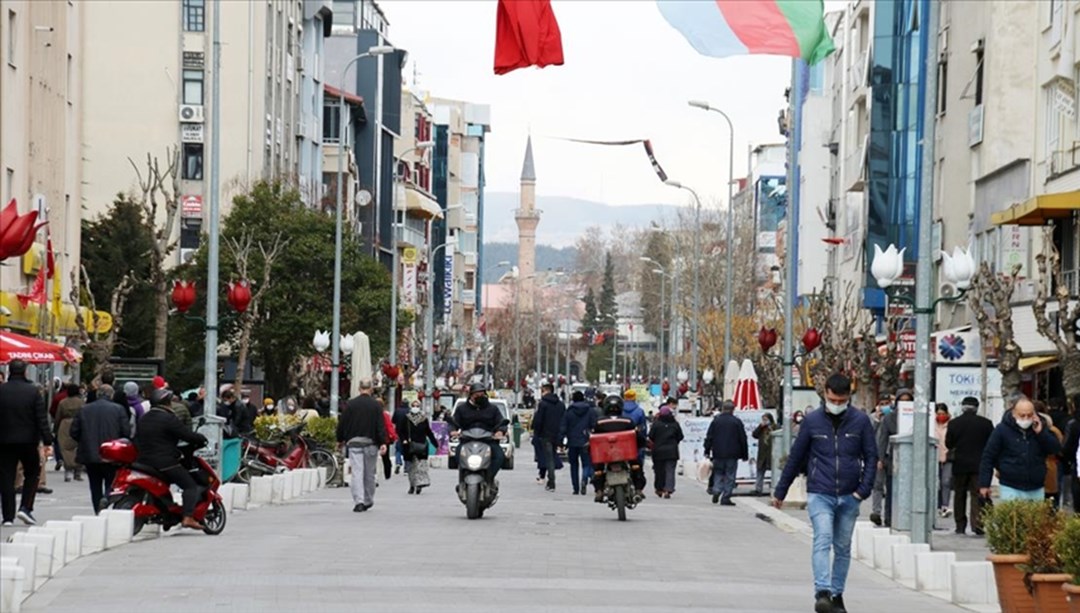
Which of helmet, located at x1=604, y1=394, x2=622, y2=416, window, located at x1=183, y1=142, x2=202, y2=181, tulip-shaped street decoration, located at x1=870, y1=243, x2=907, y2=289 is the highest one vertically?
window, located at x1=183, y1=142, x2=202, y2=181

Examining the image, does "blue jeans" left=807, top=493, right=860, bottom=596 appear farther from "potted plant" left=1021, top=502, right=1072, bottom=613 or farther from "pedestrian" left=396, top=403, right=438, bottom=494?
"pedestrian" left=396, top=403, right=438, bottom=494

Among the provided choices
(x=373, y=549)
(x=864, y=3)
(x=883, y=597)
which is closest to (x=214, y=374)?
(x=373, y=549)

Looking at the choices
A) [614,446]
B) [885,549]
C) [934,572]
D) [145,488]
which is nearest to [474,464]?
[614,446]

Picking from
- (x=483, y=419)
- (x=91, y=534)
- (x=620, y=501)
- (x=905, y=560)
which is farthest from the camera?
(x=620, y=501)

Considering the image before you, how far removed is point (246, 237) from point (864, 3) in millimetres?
27604

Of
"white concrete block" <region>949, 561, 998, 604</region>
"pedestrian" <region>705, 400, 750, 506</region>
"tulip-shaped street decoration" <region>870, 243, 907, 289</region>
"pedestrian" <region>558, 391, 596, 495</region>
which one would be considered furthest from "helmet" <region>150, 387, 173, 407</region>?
"pedestrian" <region>705, 400, 750, 506</region>

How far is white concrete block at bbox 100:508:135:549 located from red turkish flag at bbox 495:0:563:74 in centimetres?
593

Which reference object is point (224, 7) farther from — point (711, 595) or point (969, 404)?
point (711, 595)

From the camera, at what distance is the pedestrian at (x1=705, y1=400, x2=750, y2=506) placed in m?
36.0

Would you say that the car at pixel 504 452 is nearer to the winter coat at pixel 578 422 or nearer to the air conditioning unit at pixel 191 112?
the winter coat at pixel 578 422

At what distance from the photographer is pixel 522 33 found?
898 inches

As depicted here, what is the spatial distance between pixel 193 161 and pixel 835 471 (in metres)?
63.1

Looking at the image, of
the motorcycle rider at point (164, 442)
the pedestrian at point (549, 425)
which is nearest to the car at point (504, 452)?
the pedestrian at point (549, 425)

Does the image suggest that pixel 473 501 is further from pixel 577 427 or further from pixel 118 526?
pixel 577 427
